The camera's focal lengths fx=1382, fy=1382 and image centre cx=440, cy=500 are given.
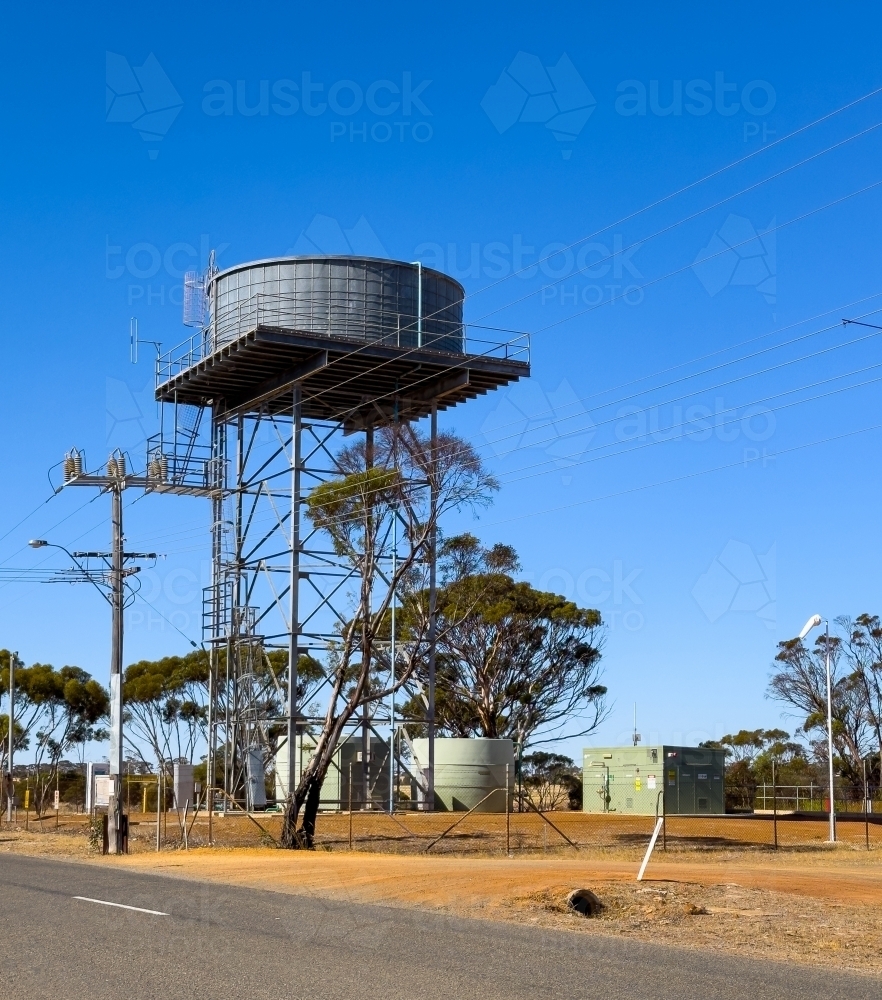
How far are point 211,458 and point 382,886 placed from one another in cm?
2972

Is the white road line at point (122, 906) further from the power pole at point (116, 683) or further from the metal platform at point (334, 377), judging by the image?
the metal platform at point (334, 377)

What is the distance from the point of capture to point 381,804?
4825 centimetres

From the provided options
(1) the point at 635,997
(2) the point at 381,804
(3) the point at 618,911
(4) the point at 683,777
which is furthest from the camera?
(4) the point at 683,777

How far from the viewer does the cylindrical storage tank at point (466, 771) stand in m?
51.1

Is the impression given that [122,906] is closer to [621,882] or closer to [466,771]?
[621,882]

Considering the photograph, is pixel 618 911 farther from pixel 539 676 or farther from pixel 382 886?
pixel 539 676

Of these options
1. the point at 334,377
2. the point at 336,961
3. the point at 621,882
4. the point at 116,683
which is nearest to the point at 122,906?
the point at 336,961

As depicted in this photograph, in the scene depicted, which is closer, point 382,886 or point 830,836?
point 382,886

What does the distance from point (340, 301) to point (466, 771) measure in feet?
59.2

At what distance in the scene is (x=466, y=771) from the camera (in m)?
51.3

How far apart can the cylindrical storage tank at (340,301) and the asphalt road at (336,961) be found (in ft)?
98.3

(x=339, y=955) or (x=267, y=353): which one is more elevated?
(x=267, y=353)

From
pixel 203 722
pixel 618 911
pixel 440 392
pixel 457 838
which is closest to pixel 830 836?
pixel 457 838

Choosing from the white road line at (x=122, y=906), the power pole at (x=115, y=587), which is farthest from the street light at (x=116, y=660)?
the white road line at (x=122, y=906)
